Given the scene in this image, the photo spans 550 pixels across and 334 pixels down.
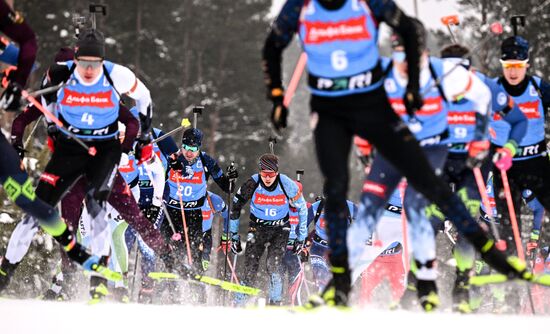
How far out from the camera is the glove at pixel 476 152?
688 cm

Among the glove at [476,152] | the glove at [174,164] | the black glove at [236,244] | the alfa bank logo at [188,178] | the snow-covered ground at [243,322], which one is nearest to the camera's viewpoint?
the snow-covered ground at [243,322]

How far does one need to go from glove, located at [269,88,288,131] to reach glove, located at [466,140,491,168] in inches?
68.3

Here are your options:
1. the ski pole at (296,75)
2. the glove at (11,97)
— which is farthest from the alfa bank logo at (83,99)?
the ski pole at (296,75)

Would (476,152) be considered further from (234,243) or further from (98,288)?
(234,243)

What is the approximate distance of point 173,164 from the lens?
11.5 metres

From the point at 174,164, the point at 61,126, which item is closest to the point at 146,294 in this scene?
the point at 174,164

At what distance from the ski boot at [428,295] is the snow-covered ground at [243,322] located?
0.35 m

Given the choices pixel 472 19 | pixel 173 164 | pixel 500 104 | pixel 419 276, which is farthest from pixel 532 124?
pixel 472 19

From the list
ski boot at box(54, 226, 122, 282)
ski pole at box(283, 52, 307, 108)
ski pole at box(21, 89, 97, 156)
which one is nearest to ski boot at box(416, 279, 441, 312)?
ski pole at box(283, 52, 307, 108)

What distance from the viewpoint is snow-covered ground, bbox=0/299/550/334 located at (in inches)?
196

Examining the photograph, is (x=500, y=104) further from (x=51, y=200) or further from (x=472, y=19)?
(x=472, y=19)

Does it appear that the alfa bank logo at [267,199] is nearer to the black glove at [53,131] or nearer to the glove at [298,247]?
the glove at [298,247]

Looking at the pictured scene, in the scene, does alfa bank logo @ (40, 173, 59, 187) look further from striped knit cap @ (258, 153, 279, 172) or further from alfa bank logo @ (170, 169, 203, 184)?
striped knit cap @ (258, 153, 279, 172)

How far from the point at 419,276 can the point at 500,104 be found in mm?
2287
